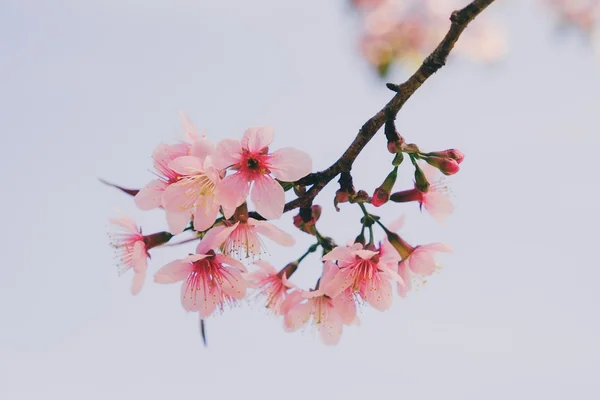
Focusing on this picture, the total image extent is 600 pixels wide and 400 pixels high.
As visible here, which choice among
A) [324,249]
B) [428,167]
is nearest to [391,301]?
[324,249]

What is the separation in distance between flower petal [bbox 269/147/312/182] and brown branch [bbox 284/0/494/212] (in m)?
0.04

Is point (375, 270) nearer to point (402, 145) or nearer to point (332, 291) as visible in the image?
point (332, 291)

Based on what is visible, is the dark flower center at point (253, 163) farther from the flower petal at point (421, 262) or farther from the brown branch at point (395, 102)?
the flower petal at point (421, 262)

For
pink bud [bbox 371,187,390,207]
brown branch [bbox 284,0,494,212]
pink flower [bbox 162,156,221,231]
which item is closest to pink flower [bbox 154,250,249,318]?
pink flower [bbox 162,156,221,231]

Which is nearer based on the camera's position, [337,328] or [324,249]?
[324,249]

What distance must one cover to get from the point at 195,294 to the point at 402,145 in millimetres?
1092

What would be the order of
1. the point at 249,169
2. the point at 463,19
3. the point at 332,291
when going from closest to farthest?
the point at 463,19
the point at 249,169
the point at 332,291

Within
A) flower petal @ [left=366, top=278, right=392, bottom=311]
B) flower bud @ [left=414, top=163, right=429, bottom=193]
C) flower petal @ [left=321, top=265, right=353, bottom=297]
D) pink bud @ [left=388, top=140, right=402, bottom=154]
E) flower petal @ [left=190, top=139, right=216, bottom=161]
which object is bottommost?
flower petal @ [left=366, top=278, right=392, bottom=311]

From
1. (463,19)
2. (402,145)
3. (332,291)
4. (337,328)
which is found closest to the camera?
(463,19)

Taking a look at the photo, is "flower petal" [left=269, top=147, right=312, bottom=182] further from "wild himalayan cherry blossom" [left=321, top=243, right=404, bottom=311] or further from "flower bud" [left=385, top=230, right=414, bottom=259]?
"flower bud" [left=385, top=230, right=414, bottom=259]

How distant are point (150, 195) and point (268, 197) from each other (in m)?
0.51

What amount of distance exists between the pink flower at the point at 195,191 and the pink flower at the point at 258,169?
0.17ft

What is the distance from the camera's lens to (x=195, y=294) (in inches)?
112

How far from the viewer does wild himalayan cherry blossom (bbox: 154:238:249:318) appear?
272cm
